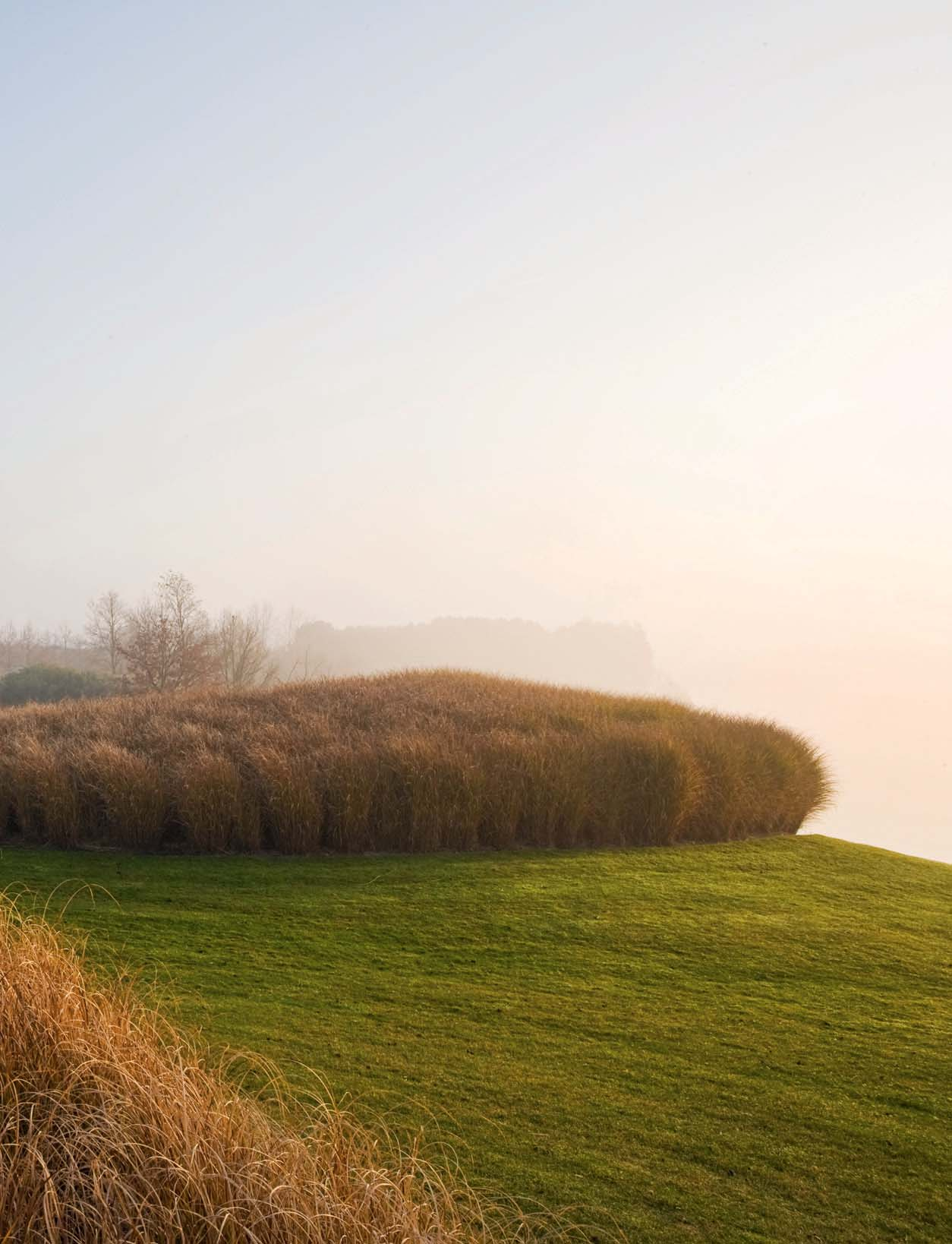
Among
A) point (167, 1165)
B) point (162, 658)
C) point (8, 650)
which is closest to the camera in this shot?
point (167, 1165)

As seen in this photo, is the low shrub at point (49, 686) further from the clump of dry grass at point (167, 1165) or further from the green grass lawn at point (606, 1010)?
the clump of dry grass at point (167, 1165)

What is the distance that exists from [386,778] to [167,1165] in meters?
5.42

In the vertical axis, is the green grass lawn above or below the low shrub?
below

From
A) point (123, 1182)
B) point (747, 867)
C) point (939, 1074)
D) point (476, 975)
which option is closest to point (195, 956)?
point (476, 975)

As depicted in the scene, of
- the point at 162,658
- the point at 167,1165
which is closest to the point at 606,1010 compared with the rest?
the point at 167,1165

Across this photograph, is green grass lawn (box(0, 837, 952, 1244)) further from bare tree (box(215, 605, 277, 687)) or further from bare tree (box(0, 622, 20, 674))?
bare tree (box(0, 622, 20, 674))

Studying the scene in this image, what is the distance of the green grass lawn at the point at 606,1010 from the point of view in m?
3.11

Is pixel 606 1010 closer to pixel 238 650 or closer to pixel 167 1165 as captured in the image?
pixel 167 1165

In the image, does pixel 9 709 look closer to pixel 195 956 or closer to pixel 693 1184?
pixel 195 956

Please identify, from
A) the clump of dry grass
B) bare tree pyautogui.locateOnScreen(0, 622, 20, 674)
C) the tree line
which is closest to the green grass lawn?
the clump of dry grass

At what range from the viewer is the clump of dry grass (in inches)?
91.0

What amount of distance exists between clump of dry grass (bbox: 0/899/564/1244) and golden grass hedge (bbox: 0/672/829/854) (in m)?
4.63

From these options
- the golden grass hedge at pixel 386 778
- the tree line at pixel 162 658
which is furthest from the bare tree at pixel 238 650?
the golden grass hedge at pixel 386 778

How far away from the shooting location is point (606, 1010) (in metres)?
4.51
